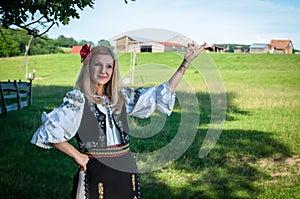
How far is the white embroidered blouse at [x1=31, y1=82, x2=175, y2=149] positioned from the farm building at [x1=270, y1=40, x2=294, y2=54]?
181 feet

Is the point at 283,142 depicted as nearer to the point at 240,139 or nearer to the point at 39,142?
the point at 240,139

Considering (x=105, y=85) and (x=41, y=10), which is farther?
(x=41, y=10)

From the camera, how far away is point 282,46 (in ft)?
184

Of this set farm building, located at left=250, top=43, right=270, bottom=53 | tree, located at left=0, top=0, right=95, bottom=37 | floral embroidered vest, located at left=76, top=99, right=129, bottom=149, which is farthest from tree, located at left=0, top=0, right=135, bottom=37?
farm building, located at left=250, top=43, right=270, bottom=53

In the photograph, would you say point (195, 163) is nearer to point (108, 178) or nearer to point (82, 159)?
point (108, 178)

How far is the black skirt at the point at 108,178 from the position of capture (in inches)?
106

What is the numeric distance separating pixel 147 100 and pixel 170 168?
3147 mm

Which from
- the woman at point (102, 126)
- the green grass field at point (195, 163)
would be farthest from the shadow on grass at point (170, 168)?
the woman at point (102, 126)

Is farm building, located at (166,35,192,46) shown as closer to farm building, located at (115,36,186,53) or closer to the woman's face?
farm building, located at (115,36,186,53)

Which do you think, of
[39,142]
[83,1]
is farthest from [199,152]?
[39,142]

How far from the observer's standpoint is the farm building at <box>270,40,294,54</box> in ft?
179

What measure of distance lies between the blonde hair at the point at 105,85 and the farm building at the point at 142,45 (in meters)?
0.17

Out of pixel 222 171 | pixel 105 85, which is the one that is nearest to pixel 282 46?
pixel 222 171

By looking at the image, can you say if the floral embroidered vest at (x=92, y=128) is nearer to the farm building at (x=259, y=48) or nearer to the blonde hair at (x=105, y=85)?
the blonde hair at (x=105, y=85)
